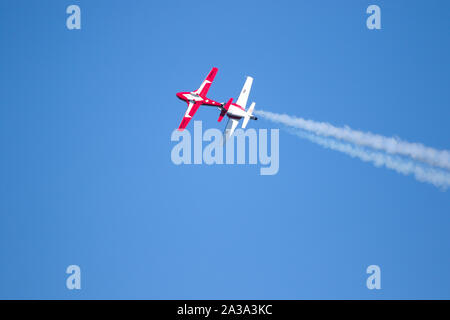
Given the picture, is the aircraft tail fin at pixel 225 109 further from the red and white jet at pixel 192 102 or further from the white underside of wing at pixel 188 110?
the white underside of wing at pixel 188 110

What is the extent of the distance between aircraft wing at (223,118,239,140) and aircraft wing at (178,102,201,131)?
290 centimetres

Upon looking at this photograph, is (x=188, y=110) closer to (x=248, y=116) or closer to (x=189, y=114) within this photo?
(x=189, y=114)

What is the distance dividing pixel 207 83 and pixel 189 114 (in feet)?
10.3

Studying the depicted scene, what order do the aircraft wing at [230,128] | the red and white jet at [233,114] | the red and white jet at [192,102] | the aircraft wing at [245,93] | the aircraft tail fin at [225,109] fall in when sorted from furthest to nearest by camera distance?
the aircraft wing at [245,93], the aircraft wing at [230,128], the red and white jet at [192,102], the aircraft tail fin at [225,109], the red and white jet at [233,114]

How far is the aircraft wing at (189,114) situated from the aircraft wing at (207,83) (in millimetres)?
1108

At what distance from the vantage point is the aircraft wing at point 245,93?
56.2 metres

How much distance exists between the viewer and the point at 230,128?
181 ft

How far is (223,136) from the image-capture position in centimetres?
5519

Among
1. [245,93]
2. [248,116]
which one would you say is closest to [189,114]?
[248,116]

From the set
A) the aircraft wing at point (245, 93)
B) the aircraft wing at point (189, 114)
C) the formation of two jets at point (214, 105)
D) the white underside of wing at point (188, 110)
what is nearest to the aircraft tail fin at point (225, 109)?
the formation of two jets at point (214, 105)

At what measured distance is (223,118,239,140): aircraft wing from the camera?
5509 cm

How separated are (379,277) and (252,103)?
16540 millimetres
